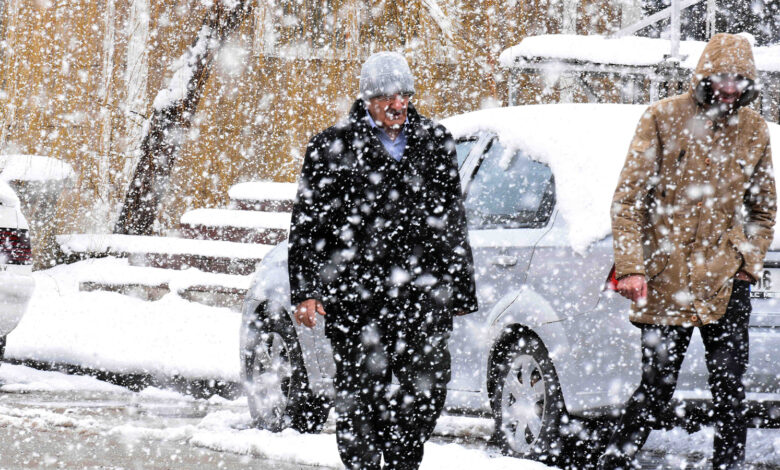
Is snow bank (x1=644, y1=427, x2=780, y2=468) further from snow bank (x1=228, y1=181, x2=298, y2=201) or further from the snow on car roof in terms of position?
snow bank (x1=228, y1=181, x2=298, y2=201)

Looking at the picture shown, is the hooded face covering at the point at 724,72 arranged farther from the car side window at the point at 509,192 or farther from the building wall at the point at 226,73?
the building wall at the point at 226,73

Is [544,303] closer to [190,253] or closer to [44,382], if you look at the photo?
[44,382]

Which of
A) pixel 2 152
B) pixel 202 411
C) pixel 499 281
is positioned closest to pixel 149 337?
pixel 202 411

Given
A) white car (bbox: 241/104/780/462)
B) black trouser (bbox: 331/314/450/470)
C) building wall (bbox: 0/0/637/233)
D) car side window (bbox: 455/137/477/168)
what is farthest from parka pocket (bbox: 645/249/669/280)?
building wall (bbox: 0/0/637/233)

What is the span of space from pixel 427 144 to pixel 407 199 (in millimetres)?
245

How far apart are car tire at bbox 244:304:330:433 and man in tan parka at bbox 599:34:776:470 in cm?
263

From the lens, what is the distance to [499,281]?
6.25 m

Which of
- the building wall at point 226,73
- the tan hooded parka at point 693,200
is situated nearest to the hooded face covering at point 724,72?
the tan hooded parka at point 693,200

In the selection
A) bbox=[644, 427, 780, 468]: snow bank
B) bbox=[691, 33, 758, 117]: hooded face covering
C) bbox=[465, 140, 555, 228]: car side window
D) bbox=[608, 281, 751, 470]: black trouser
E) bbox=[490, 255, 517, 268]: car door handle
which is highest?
bbox=[691, 33, 758, 117]: hooded face covering

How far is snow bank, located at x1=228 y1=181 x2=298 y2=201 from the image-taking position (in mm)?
14506

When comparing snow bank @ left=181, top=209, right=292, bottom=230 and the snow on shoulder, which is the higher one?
the snow on shoulder

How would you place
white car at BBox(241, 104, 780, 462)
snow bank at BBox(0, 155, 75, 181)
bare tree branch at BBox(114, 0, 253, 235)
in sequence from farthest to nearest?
1. bare tree branch at BBox(114, 0, 253, 235)
2. snow bank at BBox(0, 155, 75, 181)
3. white car at BBox(241, 104, 780, 462)

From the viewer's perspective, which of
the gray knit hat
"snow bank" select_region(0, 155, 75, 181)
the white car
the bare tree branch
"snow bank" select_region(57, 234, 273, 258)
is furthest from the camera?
the bare tree branch

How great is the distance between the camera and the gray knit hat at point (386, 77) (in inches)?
189
